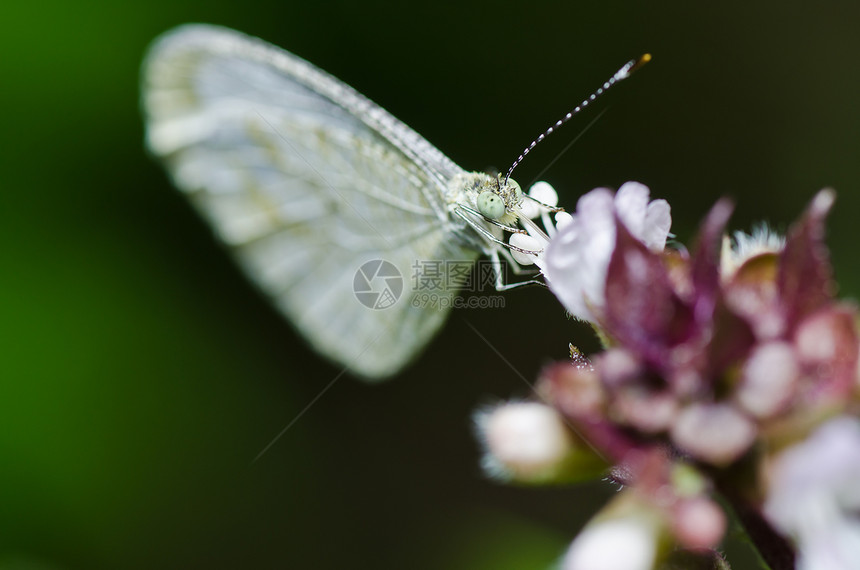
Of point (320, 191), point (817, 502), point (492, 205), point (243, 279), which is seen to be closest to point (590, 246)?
point (817, 502)

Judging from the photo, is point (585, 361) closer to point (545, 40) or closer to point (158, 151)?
point (158, 151)

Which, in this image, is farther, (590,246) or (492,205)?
(492,205)

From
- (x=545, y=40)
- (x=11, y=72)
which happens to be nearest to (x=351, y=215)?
(x=545, y=40)

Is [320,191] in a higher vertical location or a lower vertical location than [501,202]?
higher
